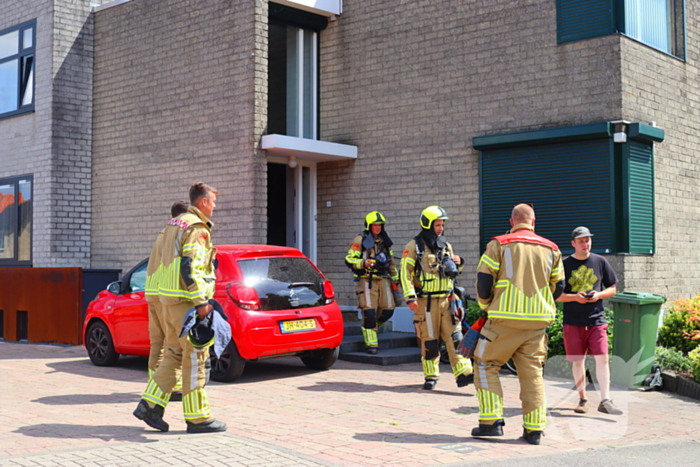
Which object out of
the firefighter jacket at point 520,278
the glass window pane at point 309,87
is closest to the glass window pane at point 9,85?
the glass window pane at point 309,87

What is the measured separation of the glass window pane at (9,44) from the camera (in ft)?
54.3

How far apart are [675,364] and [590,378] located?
1.02 meters

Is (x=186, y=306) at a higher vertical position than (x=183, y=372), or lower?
higher

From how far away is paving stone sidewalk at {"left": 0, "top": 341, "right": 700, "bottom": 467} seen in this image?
596cm

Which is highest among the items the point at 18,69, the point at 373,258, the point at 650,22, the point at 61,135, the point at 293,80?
the point at 18,69

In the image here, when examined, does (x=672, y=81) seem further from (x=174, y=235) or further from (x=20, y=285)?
(x=20, y=285)

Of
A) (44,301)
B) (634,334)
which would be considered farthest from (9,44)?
(634,334)

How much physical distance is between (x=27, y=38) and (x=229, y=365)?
10365mm

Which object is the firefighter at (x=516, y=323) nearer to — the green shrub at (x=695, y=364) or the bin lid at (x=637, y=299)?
the bin lid at (x=637, y=299)

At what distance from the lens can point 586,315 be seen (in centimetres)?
793

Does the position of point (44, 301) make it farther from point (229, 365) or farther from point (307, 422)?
point (307, 422)

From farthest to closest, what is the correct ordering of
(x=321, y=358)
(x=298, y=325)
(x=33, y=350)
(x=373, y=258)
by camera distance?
(x=33, y=350) < (x=373, y=258) < (x=321, y=358) < (x=298, y=325)

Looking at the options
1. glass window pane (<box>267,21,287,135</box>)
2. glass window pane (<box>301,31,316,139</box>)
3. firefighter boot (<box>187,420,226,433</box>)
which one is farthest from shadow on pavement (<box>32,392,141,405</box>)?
glass window pane (<box>267,21,287,135</box>)

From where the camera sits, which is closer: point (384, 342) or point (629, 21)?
point (629, 21)
